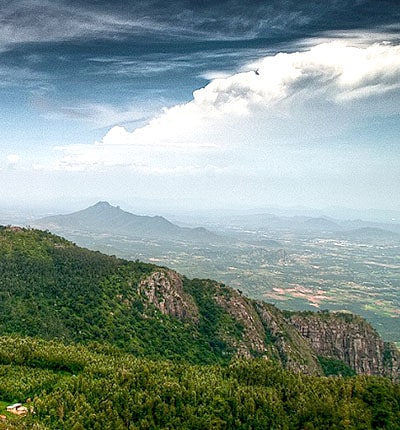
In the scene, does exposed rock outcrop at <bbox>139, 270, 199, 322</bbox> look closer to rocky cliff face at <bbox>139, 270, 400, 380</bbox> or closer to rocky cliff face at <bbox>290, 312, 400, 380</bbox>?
rocky cliff face at <bbox>139, 270, 400, 380</bbox>

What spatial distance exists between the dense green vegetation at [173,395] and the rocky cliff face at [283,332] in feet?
95.0

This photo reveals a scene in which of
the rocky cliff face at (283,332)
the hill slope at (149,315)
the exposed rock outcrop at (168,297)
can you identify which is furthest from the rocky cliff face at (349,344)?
the exposed rock outcrop at (168,297)

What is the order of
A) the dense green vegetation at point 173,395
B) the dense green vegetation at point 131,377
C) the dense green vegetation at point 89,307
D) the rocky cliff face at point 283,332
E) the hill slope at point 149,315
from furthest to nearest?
1. the rocky cliff face at point 283,332
2. the hill slope at point 149,315
3. the dense green vegetation at point 89,307
4. the dense green vegetation at point 131,377
5. the dense green vegetation at point 173,395

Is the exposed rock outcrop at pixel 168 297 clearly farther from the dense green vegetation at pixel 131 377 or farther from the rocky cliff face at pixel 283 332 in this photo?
the dense green vegetation at pixel 131 377

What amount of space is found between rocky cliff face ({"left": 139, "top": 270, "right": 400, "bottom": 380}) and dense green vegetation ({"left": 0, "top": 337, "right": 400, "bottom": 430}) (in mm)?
28954

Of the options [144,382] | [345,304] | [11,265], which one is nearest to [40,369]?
[144,382]

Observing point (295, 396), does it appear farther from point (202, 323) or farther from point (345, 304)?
point (345, 304)

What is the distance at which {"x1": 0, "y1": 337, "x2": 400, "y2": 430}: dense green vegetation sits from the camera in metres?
30.2

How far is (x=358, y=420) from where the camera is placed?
115 ft

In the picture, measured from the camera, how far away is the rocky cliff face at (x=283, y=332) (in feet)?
237

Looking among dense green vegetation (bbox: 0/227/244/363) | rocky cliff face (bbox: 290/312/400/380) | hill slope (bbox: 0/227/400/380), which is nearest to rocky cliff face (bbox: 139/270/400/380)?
rocky cliff face (bbox: 290/312/400/380)

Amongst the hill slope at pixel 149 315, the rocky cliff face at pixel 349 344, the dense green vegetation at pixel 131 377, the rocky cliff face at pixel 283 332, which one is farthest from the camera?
the rocky cliff face at pixel 349 344

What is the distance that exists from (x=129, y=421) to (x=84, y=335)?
2867cm

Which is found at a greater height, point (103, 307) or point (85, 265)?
point (85, 265)
